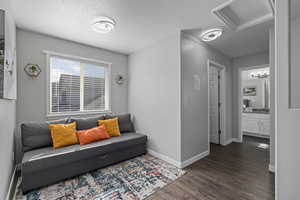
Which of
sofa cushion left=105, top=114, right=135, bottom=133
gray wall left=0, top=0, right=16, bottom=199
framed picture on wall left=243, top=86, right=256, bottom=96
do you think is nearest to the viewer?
gray wall left=0, top=0, right=16, bottom=199

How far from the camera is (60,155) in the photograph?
6.63 ft

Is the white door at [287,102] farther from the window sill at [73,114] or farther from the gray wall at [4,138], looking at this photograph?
the window sill at [73,114]

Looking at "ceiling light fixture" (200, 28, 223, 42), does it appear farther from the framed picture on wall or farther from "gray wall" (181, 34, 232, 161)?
the framed picture on wall

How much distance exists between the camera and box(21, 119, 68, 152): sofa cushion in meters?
2.22

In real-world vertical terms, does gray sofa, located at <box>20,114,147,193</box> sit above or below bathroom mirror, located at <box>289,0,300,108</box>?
below

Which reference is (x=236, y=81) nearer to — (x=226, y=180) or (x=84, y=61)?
(x=226, y=180)

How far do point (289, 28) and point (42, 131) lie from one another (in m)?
3.47

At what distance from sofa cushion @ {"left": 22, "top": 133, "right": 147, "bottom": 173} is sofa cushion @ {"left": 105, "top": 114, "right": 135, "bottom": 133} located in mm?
627

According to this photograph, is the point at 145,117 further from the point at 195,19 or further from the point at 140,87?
the point at 195,19

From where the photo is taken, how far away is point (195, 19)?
7.04 feet

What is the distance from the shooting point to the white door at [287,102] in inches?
37.1

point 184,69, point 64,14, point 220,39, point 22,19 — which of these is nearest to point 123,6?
point 64,14

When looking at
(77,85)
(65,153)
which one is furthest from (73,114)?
(65,153)

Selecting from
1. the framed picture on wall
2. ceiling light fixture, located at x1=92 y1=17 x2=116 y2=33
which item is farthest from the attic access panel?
the framed picture on wall
